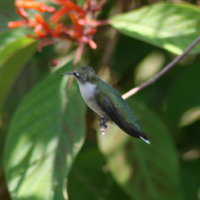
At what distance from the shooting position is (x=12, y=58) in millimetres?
1805

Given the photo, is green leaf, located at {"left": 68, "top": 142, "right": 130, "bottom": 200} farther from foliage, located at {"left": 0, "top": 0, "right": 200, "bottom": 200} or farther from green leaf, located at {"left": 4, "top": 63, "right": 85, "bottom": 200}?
green leaf, located at {"left": 4, "top": 63, "right": 85, "bottom": 200}

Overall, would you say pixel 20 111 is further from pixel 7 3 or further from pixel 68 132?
pixel 7 3

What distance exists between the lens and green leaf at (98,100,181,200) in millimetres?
1977

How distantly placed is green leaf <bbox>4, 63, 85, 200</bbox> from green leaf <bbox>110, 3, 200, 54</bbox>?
0.25 m

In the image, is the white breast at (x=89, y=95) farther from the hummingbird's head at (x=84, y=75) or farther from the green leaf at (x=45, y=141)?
the green leaf at (x=45, y=141)

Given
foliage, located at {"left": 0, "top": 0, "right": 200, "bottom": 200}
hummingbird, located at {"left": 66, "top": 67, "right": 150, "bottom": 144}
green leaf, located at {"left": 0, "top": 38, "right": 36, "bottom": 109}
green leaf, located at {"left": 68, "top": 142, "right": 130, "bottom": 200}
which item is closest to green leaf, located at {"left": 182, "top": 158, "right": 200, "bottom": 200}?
foliage, located at {"left": 0, "top": 0, "right": 200, "bottom": 200}

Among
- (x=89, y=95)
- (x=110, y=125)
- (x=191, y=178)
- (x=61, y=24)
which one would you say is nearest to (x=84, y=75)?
(x=89, y=95)

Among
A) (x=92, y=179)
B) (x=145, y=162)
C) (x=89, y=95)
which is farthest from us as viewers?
(x=92, y=179)

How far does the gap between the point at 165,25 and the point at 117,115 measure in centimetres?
63

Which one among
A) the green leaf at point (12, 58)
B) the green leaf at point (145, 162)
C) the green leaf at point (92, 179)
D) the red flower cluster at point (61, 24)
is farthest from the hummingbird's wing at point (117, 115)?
the green leaf at point (92, 179)

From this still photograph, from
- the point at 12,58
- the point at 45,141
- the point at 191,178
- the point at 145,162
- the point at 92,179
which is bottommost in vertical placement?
the point at 191,178

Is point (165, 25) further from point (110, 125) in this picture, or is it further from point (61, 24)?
point (110, 125)

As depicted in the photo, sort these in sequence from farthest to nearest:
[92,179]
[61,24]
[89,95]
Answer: [92,179] < [61,24] < [89,95]

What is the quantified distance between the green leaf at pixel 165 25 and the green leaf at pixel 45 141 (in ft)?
0.82
